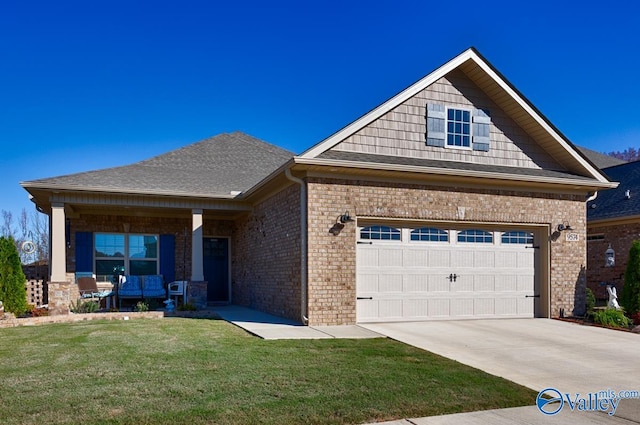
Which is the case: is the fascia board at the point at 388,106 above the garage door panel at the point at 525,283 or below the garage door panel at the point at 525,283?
above

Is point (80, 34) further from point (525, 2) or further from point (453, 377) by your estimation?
point (453, 377)

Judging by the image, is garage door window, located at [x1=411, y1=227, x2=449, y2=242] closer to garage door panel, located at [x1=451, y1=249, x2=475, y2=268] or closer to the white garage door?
the white garage door

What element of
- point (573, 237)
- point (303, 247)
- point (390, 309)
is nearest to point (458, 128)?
point (573, 237)

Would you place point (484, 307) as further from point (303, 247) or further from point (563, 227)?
point (303, 247)

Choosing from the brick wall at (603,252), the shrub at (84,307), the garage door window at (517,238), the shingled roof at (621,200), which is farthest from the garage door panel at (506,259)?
the shrub at (84,307)

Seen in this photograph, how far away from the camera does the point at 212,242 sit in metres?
17.3

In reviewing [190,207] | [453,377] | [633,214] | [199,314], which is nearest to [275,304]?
[199,314]

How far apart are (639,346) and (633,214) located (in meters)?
8.36

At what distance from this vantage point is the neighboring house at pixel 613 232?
1634cm

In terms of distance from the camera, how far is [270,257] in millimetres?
13312

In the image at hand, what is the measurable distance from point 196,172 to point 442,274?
8.66 meters

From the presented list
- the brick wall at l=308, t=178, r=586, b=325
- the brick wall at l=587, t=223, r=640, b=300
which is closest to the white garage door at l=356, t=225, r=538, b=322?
the brick wall at l=308, t=178, r=586, b=325

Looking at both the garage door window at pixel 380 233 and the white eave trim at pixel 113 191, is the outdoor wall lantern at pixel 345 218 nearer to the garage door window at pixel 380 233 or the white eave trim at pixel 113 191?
the garage door window at pixel 380 233

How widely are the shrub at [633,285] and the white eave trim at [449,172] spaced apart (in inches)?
70.0
